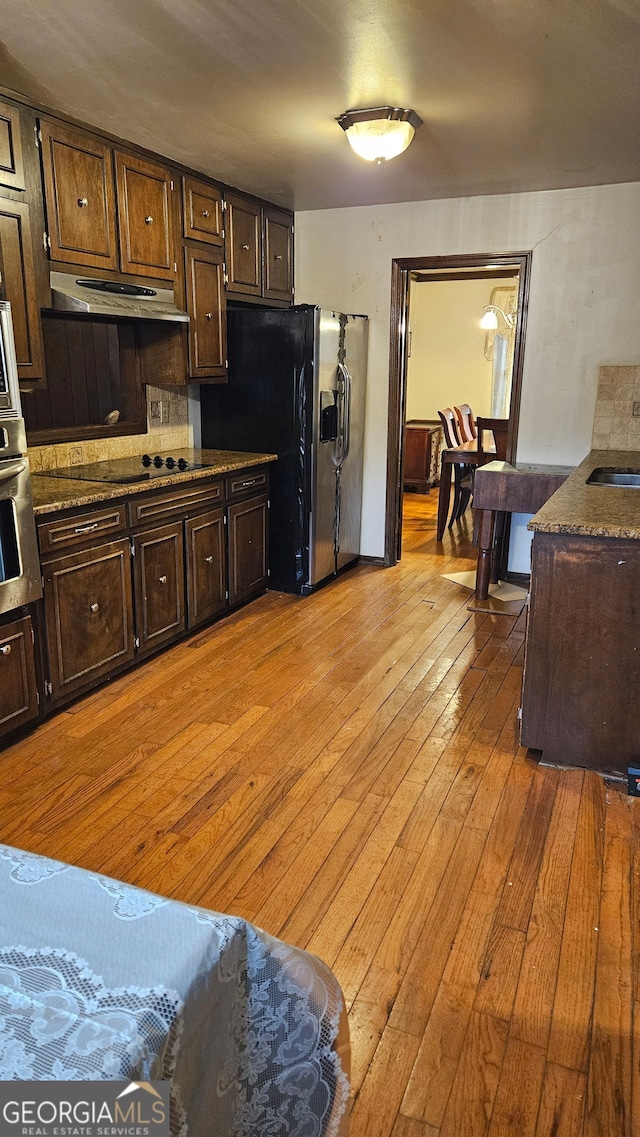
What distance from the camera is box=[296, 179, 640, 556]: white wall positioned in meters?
4.35

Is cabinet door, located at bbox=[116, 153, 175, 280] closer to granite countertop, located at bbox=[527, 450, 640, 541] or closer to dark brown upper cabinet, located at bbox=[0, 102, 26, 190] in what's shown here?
dark brown upper cabinet, located at bbox=[0, 102, 26, 190]

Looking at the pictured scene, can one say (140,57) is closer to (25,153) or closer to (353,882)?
(25,153)

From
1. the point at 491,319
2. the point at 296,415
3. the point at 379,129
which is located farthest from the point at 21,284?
the point at 491,319

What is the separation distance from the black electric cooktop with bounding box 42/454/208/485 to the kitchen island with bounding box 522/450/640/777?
1.85m

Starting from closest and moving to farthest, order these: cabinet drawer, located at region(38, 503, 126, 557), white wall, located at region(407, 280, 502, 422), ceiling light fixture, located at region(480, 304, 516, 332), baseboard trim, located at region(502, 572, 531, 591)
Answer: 1. cabinet drawer, located at region(38, 503, 126, 557)
2. baseboard trim, located at region(502, 572, 531, 591)
3. ceiling light fixture, located at region(480, 304, 516, 332)
4. white wall, located at region(407, 280, 502, 422)

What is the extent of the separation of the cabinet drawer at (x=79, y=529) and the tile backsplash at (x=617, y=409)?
2.93 metres

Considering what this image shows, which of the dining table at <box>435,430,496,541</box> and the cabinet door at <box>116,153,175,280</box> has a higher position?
the cabinet door at <box>116,153,175,280</box>

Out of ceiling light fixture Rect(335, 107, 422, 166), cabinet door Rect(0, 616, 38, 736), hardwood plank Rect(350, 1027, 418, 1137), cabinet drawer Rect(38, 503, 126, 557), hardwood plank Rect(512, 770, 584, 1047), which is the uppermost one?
ceiling light fixture Rect(335, 107, 422, 166)

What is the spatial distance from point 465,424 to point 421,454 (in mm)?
822

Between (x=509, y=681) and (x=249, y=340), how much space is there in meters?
2.48

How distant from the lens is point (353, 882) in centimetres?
209

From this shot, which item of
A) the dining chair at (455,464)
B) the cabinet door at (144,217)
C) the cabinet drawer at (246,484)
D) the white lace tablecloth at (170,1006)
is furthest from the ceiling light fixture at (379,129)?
the dining chair at (455,464)

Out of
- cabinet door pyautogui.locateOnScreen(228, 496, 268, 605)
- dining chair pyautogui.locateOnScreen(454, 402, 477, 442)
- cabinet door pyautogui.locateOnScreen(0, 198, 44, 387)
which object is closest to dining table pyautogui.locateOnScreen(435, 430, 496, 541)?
dining chair pyautogui.locateOnScreen(454, 402, 477, 442)

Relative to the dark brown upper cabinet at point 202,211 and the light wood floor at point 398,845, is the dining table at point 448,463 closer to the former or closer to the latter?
the light wood floor at point 398,845
